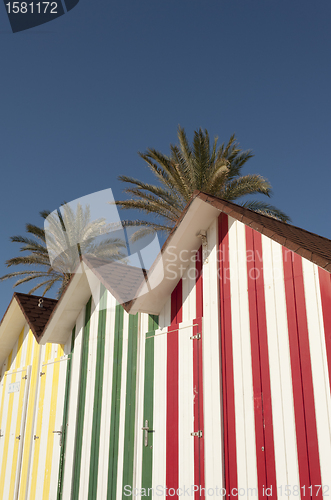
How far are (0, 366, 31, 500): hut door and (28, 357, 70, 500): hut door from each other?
0.70 m

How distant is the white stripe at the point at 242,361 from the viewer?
5.41 meters

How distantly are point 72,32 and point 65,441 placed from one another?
9041 mm

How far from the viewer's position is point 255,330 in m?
5.79

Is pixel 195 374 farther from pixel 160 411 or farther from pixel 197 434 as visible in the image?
pixel 160 411

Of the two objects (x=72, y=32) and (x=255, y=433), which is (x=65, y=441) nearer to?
(x=255, y=433)

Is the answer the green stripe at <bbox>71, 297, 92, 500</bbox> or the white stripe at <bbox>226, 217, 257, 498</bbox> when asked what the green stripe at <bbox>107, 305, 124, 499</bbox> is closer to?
the green stripe at <bbox>71, 297, 92, 500</bbox>

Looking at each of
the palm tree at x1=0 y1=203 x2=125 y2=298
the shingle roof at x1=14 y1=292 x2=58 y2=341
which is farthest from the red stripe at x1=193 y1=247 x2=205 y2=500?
the palm tree at x1=0 y1=203 x2=125 y2=298

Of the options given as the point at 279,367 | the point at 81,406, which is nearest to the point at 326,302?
the point at 279,367

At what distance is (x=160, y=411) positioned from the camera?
682 centimetres

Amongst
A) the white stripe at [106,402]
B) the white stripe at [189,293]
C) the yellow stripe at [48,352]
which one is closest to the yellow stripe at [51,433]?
the yellow stripe at [48,352]

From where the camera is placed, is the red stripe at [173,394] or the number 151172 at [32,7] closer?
the number 151172 at [32,7]

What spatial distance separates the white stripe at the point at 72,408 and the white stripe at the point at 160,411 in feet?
8.80

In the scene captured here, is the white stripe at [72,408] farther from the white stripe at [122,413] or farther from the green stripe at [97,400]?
the white stripe at [122,413]

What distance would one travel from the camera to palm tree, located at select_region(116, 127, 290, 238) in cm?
A: 1650
